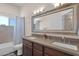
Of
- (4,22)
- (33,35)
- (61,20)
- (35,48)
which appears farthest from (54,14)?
(4,22)

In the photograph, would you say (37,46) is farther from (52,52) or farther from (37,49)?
(52,52)

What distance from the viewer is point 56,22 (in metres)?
1.87

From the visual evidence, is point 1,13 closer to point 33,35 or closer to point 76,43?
point 33,35

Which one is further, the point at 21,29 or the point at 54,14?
the point at 54,14

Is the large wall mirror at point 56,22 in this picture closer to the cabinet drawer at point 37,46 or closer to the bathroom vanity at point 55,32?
the bathroom vanity at point 55,32

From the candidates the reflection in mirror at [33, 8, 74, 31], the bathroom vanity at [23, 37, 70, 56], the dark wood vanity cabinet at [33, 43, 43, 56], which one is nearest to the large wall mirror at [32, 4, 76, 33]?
the reflection in mirror at [33, 8, 74, 31]

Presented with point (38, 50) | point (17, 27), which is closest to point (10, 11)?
point (17, 27)

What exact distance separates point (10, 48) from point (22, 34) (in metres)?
0.40

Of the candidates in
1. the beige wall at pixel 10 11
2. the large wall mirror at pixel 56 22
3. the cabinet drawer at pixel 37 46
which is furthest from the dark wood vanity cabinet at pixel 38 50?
the beige wall at pixel 10 11

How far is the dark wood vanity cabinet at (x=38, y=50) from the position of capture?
1.25m

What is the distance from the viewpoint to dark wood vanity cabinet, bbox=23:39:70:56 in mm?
1251

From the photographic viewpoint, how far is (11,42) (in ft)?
6.18

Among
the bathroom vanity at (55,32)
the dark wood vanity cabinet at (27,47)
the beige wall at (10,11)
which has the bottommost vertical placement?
the dark wood vanity cabinet at (27,47)

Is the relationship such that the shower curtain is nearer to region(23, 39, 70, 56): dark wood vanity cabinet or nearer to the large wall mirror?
region(23, 39, 70, 56): dark wood vanity cabinet
